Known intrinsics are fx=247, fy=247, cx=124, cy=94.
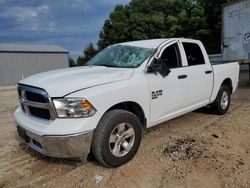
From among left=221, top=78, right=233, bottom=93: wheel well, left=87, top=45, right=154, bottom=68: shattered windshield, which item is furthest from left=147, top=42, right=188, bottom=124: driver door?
left=221, top=78, right=233, bottom=93: wheel well

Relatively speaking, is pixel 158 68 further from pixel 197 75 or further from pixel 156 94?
pixel 197 75

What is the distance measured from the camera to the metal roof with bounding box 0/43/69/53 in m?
30.6

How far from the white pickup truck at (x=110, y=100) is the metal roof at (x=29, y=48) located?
29298 mm

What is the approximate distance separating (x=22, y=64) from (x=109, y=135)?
3076 cm

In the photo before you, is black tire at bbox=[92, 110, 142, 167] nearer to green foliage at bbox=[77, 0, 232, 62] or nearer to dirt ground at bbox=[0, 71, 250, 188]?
dirt ground at bbox=[0, 71, 250, 188]

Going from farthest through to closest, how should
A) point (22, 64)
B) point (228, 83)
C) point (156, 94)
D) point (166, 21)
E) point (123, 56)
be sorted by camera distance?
point (22, 64) → point (166, 21) → point (228, 83) → point (123, 56) → point (156, 94)

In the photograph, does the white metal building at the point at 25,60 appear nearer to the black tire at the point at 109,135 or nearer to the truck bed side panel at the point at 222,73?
the truck bed side panel at the point at 222,73

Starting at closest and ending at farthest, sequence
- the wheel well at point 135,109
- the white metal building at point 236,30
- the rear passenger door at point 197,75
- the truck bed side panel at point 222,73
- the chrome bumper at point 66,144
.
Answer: the chrome bumper at point 66,144 → the wheel well at point 135,109 → the rear passenger door at point 197,75 → the truck bed side panel at point 222,73 → the white metal building at point 236,30

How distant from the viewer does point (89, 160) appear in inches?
146

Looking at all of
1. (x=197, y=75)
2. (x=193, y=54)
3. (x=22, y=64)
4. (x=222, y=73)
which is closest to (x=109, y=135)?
(x=197, y=75)

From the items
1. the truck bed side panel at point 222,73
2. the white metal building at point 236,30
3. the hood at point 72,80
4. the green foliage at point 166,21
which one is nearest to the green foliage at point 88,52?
the green foliage at point 166,21

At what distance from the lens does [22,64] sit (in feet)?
102

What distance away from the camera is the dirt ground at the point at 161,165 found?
3125mm

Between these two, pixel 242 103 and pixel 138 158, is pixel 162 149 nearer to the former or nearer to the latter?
pixel 138 158
